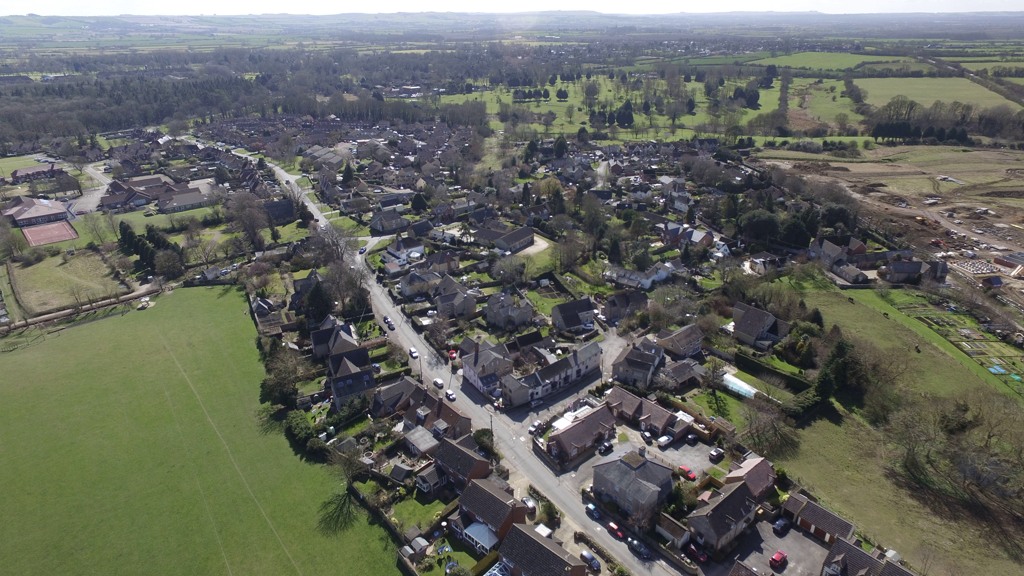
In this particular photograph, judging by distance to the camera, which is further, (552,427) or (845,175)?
(845,175)

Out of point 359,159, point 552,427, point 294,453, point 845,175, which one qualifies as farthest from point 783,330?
point 359,159

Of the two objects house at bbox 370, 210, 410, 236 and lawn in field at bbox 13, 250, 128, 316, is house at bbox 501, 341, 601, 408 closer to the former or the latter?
house at bbox 370, 210, 410, 236

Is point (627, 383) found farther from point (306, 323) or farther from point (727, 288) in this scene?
point (306, 323)

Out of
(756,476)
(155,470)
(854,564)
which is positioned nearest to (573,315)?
(756,476)

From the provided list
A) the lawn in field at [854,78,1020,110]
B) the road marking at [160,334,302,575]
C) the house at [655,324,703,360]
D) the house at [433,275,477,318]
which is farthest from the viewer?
the lawn in field at [854,78,1020,110]

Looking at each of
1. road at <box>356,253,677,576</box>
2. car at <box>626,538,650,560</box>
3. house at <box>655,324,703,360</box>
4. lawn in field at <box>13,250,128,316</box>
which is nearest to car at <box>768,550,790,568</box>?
road at <box>356,253,677,576</box>

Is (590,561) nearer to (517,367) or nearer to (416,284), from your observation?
(517,367)

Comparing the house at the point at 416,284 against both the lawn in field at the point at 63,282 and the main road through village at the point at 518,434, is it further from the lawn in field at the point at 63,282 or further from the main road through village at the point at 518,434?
the lawn in field at the point at 63,282

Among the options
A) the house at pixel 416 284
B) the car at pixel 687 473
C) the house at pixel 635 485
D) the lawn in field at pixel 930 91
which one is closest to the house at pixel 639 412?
the car at pixel 687 473
